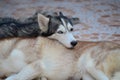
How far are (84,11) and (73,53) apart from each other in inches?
134

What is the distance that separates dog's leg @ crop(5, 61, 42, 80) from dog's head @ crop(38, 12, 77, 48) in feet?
1.49

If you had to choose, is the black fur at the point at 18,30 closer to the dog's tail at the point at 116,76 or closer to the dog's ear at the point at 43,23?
the dog's ear at the point at 43,23

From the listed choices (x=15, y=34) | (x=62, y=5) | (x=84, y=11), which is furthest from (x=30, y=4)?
(x=15, y=34)

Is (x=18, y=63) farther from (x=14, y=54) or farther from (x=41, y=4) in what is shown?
(x=41, y=4)

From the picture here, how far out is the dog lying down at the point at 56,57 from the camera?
3.57m

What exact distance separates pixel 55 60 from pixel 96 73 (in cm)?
54

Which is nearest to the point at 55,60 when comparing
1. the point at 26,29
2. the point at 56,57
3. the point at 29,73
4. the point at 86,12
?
the point at 56,57

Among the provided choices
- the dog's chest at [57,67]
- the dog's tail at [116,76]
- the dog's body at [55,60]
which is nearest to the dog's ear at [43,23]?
the dog's body at [55,60]

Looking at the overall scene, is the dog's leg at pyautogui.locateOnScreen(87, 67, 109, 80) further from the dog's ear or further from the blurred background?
the blurred background

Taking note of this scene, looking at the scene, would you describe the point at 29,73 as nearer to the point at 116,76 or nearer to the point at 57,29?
the point at 57,29

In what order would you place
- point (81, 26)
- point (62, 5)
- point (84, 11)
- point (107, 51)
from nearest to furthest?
point (107, 51)
point (81, 26)
point (84, 11)
point (62, 5)

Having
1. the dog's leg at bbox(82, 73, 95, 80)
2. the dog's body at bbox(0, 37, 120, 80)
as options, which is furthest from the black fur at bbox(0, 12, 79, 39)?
the dog's leg at bbox(82, 73, 95, 80)

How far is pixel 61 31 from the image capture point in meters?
3.94

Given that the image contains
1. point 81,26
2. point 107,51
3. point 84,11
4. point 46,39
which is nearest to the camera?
point 107,51
